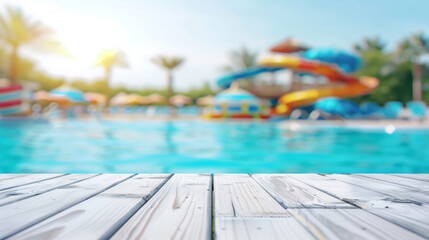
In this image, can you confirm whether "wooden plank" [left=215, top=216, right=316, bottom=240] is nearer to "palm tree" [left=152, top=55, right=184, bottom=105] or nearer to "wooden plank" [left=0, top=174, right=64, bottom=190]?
"wooden plank" [left=0, top=174, right=64, bottom=190]

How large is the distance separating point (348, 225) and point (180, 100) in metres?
30.2

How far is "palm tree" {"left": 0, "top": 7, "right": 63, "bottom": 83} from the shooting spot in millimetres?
19453

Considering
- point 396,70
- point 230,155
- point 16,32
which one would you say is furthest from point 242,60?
point 230,155

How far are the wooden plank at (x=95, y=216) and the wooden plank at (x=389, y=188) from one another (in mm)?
1117

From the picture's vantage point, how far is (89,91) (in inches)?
1340

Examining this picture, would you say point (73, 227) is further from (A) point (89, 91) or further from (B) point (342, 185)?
(A) point (89, 91)

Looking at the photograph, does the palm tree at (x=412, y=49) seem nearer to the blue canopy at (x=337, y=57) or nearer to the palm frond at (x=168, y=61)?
the blue canopy at (x=337, y=57)

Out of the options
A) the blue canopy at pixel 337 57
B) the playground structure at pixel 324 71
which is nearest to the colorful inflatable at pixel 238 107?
the playground structure at pixel 324 71

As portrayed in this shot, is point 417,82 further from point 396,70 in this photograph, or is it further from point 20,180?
point 20,180

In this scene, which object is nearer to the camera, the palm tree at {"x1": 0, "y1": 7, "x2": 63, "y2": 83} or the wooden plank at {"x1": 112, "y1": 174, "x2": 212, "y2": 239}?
the wooden plank at {"x1": 112, "y1": 174, "x2": 212, "y2": 239}

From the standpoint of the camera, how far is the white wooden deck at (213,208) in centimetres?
99

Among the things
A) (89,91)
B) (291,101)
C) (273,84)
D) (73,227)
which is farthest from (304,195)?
(89,91)

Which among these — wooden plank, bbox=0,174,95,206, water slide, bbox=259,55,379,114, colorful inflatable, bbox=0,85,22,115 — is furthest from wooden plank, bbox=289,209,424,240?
colorful inflatable, bbox=0,85,22,115

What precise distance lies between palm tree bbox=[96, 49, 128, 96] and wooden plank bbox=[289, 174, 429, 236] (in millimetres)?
28911
